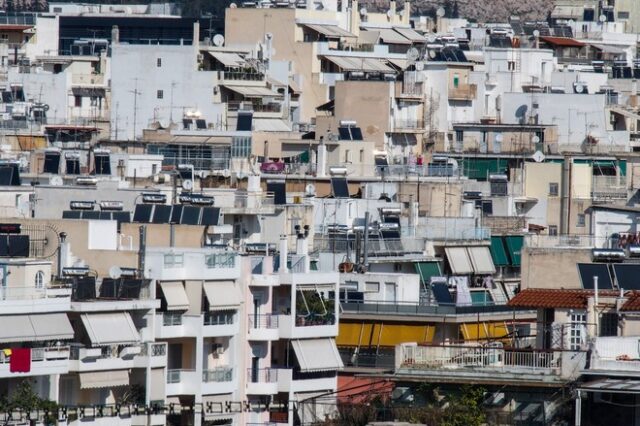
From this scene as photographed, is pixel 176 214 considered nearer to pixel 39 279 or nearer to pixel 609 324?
pixel 39 279

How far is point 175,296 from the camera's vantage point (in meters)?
48.7

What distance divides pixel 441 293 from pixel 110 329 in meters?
13.0

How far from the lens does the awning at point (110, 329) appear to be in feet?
152

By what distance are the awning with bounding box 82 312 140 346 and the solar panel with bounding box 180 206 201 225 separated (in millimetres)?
10432

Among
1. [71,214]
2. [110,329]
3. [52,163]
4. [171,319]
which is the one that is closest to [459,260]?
[71,214]

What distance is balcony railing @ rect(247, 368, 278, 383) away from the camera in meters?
50.8

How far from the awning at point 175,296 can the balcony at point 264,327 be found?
78.7 inches

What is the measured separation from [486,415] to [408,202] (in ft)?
90.1

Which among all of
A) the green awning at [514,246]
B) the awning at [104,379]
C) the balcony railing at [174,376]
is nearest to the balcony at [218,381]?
the balcony railing at [174,376]

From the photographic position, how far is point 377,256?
203 feet

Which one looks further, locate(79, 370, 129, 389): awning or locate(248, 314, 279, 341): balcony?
locate(248, 314, 279, 341): balcony

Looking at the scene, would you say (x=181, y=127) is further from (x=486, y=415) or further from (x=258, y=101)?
(x=486, y=415)

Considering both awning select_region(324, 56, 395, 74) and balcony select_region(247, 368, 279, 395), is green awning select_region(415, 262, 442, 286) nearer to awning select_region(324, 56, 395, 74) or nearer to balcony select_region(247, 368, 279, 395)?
balcony select_region(247, 368, 279, 395)

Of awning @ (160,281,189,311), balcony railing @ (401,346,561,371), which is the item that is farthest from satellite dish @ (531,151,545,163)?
balcony railing @ (401,346,561,371)
